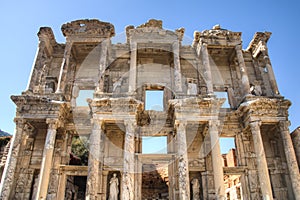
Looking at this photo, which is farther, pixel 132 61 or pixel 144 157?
pixel 132 61

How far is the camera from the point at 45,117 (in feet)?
41.7

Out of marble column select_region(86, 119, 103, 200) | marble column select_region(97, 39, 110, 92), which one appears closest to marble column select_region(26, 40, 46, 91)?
marble column select_region(97, 39, 110, 92)

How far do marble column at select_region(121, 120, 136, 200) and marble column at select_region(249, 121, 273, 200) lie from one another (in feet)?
19.0

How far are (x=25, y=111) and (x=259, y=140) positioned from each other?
37.5ft

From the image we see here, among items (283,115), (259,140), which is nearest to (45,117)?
(259,140)

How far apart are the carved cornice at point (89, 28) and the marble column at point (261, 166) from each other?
9615mm

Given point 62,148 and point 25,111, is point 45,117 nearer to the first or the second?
point 25,111

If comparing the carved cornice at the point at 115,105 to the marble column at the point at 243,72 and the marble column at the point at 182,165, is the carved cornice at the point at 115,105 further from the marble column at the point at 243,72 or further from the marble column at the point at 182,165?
the marble column at the point at 243,72

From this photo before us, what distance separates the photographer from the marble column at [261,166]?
11.5 metres

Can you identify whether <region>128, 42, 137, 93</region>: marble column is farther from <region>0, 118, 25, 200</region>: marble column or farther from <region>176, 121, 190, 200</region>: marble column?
<region>0, 118, 25, 200</region>: marble column

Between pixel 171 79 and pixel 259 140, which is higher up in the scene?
pixel 171 79

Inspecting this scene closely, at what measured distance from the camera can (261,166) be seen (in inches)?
474

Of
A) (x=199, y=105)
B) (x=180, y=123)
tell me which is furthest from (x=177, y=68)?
(x=180, y=123)

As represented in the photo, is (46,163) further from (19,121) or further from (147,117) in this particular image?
(147,117)
